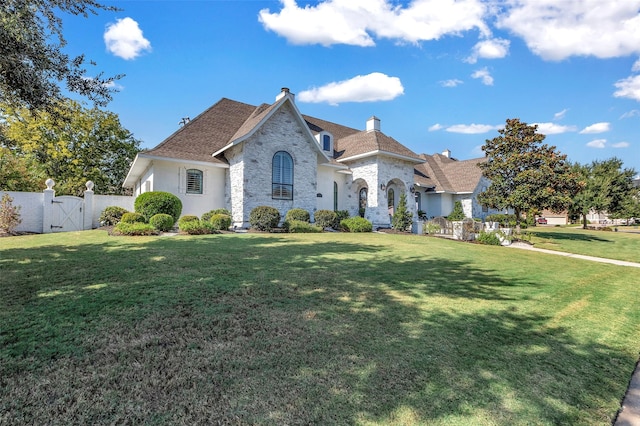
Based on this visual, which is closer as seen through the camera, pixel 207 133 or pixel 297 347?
pixel 297 347

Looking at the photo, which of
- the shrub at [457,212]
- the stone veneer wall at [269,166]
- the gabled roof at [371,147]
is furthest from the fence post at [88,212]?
the shrub at [457,212]

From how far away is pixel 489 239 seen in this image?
1543 centimetres

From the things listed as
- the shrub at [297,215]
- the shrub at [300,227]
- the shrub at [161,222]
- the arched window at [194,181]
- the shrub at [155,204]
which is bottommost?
the shrub at [300,227]

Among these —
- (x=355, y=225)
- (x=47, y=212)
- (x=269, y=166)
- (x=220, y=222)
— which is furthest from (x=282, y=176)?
(x=47, y=212)

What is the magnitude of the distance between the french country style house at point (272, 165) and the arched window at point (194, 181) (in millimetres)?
53

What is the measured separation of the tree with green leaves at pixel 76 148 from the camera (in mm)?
25266

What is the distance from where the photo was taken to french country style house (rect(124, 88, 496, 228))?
638 inches

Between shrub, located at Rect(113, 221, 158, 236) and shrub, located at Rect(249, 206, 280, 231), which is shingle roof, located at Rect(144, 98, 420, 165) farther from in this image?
shrub, located at Rect(113, 221, 158, 236)

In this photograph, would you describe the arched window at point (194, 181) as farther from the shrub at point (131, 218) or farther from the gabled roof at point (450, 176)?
the gabled roof at point (450, 176)

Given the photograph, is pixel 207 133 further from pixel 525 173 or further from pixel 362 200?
pixel 525 173

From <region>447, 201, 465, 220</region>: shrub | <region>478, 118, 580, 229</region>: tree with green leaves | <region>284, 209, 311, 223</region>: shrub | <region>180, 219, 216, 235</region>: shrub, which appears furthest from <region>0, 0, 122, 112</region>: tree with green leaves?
<region>447, 201, 465, 220</region>: shrub

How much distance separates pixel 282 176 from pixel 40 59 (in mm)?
11862

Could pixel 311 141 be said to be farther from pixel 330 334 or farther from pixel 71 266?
pixel 330 334

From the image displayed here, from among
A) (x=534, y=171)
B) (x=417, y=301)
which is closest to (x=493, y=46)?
(x=534, y=171)
